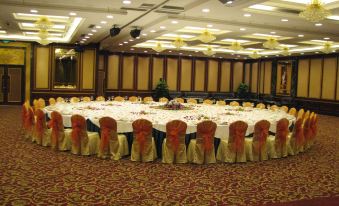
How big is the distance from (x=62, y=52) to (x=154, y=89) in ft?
19.0

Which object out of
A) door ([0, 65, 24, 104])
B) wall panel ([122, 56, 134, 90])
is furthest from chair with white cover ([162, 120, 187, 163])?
wall panel ([122, 56, 134, 90])

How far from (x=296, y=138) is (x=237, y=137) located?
1686 mm

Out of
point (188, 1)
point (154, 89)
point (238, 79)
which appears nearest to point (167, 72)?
point (154, 89)

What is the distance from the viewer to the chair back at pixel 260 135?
267 inches

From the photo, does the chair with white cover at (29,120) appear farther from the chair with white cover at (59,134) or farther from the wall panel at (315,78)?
the wall panel at (315,78)

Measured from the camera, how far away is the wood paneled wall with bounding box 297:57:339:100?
1694cm

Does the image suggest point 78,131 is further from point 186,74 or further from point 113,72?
point 186,74

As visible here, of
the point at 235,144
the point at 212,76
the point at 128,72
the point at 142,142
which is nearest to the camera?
the point at 142,142

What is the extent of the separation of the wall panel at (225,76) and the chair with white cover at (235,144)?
1637 cm

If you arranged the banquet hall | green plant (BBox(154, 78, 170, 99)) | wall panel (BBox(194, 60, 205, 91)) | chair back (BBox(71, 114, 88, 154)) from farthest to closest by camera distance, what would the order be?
wall panel (BBox(194, 60, 205, 91))
green plant (BBox(154, 78, 170, 99))
chair back (BBox(71, 114, 88, 154))
the banquet hall

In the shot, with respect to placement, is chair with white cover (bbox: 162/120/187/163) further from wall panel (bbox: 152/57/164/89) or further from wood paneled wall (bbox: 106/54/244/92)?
wall panel (bbox: 152/57/164/89)

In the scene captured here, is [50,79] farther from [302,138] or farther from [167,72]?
[302,138]

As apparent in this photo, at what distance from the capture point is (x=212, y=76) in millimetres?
22562

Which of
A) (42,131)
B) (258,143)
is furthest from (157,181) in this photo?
(42,131)
